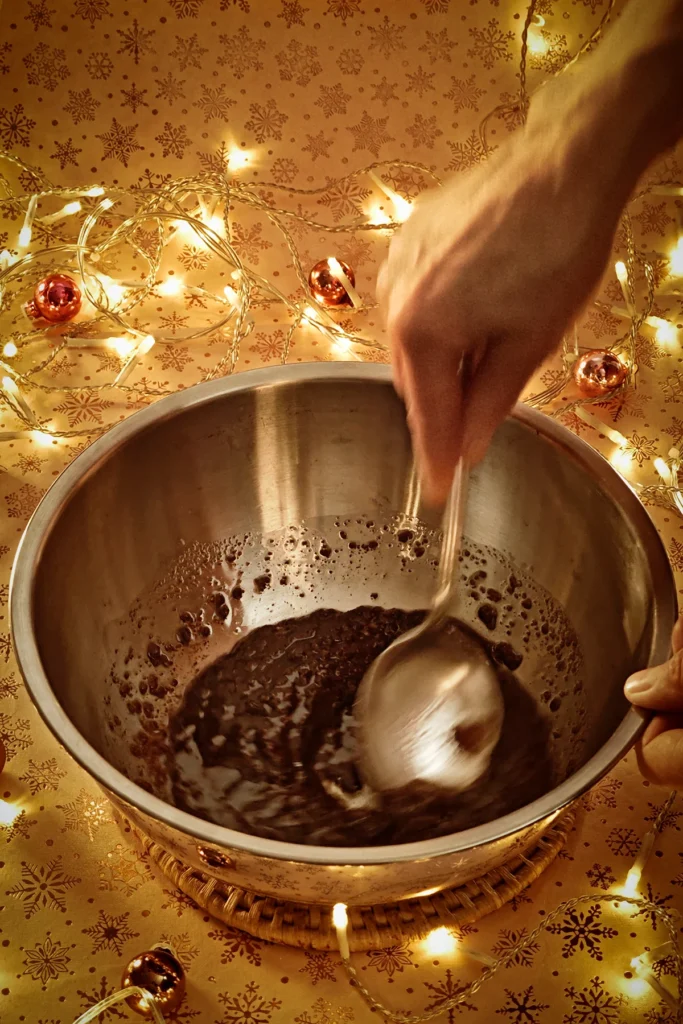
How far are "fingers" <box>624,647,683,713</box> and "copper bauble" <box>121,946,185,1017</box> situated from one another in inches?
10.2

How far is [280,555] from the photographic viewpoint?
0.72 m

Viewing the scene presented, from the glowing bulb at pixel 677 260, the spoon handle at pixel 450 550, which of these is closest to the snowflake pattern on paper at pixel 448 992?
the spoon handle at pixel 450 550

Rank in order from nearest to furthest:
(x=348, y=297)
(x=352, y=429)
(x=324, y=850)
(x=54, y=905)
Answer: (x=324, y=850)
(x=54, y=905)
(x=352, y=429)
(x=348, y=297)

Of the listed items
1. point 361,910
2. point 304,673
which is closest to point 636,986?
point 361,910

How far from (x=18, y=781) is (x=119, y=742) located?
0.24 feet

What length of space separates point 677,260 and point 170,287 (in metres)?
0.49

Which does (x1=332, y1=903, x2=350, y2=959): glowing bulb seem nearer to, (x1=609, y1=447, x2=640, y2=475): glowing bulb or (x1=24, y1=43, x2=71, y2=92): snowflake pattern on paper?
(x1=609, y1=447, x2=640, y2=475): glowing bulb

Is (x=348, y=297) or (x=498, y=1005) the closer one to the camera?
(x=498, y=1005)

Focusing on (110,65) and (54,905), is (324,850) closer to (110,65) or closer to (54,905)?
(54,905)

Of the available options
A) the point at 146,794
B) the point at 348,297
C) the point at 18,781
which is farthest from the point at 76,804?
the point at 348,297

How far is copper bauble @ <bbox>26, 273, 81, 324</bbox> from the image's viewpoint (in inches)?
33.4

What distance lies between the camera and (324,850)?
0.41 m

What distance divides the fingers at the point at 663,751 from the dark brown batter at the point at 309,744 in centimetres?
11

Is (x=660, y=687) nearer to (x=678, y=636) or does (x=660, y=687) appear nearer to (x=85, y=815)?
Answer: (x=678, y=636)
